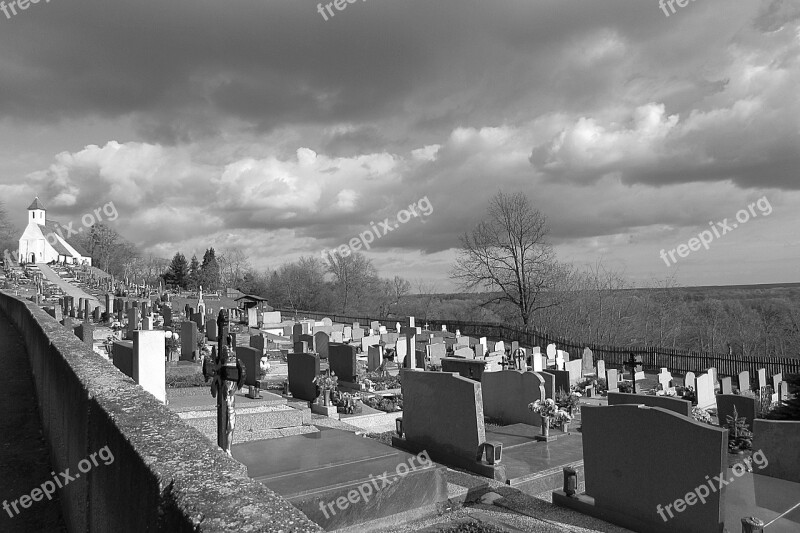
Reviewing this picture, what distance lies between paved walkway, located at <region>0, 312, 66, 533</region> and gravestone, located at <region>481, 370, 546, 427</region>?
8367 millimetres

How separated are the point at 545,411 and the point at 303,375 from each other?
5921 millimetres

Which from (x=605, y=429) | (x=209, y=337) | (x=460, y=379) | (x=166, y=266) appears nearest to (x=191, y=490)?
(x=605, y=429)

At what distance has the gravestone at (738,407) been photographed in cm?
1073

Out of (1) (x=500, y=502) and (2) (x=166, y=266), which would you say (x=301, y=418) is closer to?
(1) (x=500, y=502)

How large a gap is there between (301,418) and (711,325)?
4710cm

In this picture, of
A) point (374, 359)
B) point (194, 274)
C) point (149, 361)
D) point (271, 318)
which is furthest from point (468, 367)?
point (194, 274)

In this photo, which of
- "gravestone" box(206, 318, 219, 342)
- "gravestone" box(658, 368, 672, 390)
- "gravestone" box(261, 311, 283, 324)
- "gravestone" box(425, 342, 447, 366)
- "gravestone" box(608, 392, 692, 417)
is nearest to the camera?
"gravestone" box(608, 392, 692, 417)

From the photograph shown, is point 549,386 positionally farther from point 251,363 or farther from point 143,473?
point 143,473

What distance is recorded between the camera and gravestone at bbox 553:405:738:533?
5879 mm

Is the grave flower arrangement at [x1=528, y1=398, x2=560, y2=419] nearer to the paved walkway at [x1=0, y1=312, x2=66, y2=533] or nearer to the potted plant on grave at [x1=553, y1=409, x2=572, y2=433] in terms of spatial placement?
the potted plant on grave at [x1=553, y1=409, x2=572, y2=433]

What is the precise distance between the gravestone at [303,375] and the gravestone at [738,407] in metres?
8.65
